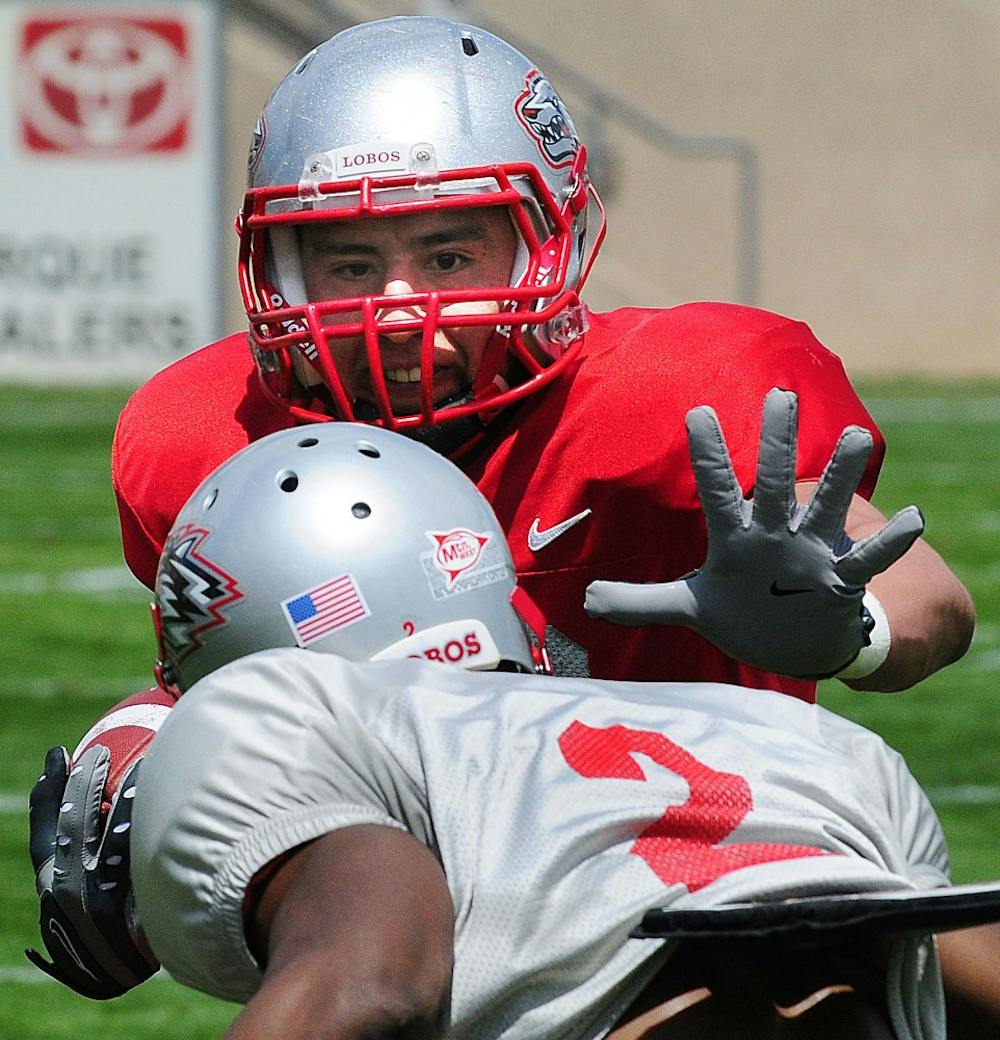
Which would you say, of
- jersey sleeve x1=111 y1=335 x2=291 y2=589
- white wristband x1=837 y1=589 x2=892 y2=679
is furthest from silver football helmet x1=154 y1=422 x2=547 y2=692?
jersey sleeve x1=111 y1=335 x2=291 y2=589

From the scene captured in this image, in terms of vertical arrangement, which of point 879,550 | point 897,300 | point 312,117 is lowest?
point 897,300

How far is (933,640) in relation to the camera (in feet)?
7.45

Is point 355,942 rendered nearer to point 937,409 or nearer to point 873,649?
point 873,649

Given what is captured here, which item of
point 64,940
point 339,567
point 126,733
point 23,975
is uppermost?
point 339,567

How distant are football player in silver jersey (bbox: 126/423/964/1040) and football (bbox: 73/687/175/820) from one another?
22.0 inches

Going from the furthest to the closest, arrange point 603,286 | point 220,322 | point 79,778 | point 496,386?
point 603,286 < point 220,322 < point 496,386 < point 79,778

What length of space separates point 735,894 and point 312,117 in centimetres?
129

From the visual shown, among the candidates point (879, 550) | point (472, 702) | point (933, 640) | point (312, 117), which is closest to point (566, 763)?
point (472, 702)

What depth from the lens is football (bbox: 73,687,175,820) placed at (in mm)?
2232

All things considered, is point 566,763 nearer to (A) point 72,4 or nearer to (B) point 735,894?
(B) point 735,894

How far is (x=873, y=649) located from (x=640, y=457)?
0.45 meters

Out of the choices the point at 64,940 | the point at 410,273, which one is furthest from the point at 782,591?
the point at 64,940

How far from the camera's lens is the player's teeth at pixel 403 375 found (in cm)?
247

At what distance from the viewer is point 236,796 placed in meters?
1.59
